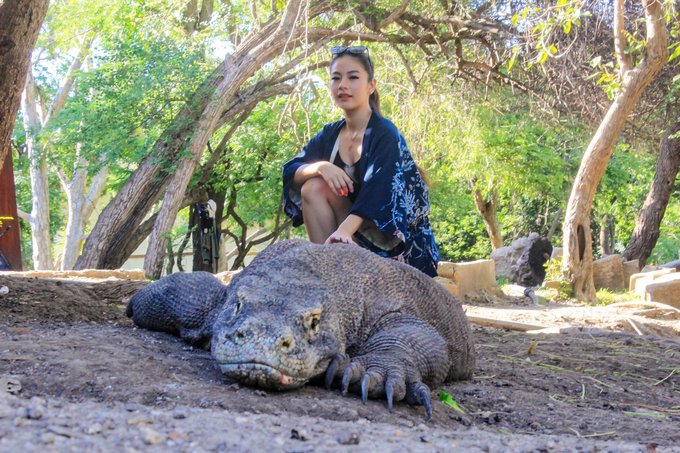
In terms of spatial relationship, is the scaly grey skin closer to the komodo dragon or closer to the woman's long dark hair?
the komodo dragon

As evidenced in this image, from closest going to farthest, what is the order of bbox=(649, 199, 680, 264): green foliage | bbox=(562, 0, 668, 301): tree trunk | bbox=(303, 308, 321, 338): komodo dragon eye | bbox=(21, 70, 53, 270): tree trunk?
bbox=(303, 308, 321, 338): komodo dragon eye < bbox=(562, 0, 668, 301): tree trunk < bbox=(21, 70, 53, 270): tree trunk < bbox=(649, 199, 680, 264): green foliage

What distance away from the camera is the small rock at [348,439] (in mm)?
1941

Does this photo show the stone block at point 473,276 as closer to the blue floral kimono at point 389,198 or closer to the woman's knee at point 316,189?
the blue floral kimono at point 389,198

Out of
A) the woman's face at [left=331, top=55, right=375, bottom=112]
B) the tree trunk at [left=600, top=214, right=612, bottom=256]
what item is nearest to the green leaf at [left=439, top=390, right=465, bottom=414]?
the woman's face at [left=331, top=55, right=375, bottom=112]

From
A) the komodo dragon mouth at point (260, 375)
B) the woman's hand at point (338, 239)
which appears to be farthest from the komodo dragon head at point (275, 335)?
the woman's hand at point (338, 239)

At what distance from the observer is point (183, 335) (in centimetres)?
356

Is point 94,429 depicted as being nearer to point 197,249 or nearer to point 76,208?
point 197,249

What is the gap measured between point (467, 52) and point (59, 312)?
9.14 meters

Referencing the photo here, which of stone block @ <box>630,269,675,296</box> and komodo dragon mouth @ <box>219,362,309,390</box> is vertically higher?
komodo dragon mouth @ <box>219,362,309,390</box>

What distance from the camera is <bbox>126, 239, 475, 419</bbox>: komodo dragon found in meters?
2.57

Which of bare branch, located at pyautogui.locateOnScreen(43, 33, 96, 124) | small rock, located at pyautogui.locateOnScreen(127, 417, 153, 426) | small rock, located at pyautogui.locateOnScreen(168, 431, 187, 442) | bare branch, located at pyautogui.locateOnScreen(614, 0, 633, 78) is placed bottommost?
small rock, located at pyautogui.locateOnScreen(168, 431, 187, 442)

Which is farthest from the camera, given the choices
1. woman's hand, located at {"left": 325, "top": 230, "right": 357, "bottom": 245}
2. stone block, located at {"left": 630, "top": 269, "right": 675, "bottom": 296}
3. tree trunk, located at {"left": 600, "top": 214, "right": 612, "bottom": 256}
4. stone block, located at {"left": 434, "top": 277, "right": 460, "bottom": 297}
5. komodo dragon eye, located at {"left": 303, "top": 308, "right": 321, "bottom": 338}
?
tree trunk, located at {"left": 600, "top": 214, "right": 612, "bottom": 256}

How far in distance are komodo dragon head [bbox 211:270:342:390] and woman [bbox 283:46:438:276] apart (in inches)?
49.3

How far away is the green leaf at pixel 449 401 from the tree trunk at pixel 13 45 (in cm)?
246
